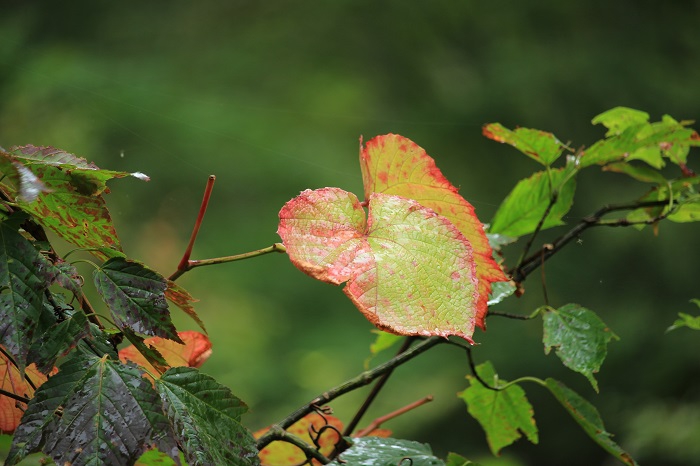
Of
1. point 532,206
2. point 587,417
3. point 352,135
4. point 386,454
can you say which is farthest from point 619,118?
point 352,135

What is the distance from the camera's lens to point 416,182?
0.94 ft

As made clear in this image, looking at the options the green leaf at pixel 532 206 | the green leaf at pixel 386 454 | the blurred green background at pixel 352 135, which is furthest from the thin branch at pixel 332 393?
Answer: the blurred green background at pixel 352 135

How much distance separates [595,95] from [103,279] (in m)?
2.19

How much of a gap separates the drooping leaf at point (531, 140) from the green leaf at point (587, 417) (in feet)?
0.45

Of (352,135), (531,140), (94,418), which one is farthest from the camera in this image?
(352,135)

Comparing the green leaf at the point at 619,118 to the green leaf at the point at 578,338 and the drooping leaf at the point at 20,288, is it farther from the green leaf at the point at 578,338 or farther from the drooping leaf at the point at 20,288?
the drooping leaf at the point at 20,288

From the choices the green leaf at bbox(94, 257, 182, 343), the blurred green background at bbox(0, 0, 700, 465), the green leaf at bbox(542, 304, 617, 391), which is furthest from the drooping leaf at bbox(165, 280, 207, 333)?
the blurred green background at bbox(0, 0, 700, 465)

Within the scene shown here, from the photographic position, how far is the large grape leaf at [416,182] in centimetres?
28

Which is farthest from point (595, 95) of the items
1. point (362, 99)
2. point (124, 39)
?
point (124, 39)

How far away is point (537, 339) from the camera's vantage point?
2.08m

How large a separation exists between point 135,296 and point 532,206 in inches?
11.8

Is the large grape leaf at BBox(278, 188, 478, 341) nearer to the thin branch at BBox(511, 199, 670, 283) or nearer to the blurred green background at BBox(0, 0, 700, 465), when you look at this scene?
the thin branch at BBox(511, 199, 670, 283)

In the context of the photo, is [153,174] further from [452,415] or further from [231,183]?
[452,415]

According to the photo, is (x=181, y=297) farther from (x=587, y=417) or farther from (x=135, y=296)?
(x=587, y=417)
